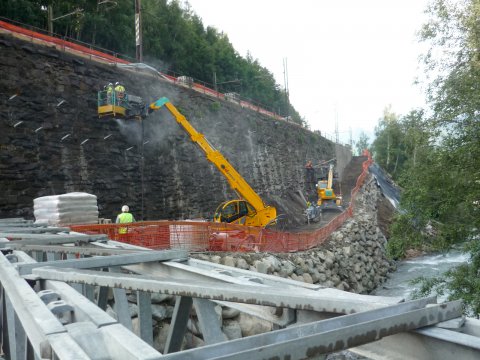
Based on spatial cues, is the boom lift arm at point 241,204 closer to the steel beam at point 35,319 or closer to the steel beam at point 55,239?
the steel beam at point 55,239

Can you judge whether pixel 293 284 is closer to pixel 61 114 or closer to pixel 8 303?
pixel 8 303

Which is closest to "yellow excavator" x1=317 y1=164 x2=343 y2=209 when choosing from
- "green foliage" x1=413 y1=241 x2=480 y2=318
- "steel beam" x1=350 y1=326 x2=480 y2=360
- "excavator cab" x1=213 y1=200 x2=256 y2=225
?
"excavator cab" x1=213 y1=200 x2=256 y2=225

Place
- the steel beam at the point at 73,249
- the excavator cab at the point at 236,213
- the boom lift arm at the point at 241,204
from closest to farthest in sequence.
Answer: the steel beam at the point at 73,249
the excavator cab at the point at 236,213
the boom lift arm at the point at 241,204

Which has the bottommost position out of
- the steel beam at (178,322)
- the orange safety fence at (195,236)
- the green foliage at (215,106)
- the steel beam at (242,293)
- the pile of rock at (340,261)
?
the pile of rock at (340,261)

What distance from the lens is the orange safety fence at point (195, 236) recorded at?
980 cm

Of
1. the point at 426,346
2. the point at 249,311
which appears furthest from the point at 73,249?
the point at 426,346

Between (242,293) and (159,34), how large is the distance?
4337 centimetres

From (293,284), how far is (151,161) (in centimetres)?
1628

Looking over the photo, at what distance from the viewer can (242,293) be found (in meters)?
1.76

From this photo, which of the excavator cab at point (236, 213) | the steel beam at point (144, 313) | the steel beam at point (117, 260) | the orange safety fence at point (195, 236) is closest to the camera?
the steel beam at point (117, 260)

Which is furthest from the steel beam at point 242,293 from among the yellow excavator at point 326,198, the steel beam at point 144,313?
the yellow excavator at point 326,198

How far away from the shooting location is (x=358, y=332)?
4.29ft

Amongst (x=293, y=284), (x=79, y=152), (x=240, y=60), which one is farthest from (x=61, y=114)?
(x=240, y=60)

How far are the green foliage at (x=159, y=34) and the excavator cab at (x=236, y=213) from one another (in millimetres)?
22138
